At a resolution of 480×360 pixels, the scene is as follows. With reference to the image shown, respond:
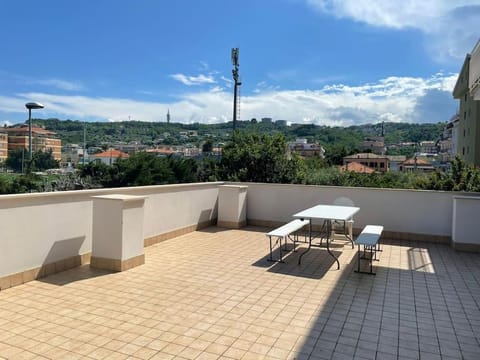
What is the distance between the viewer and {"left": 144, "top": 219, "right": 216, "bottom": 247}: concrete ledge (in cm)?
711

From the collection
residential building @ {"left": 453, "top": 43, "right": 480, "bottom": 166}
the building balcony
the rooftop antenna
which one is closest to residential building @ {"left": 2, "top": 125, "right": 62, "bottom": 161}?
the rooftop antenna

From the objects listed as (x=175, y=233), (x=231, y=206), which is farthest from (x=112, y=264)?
(x=231, y=206)

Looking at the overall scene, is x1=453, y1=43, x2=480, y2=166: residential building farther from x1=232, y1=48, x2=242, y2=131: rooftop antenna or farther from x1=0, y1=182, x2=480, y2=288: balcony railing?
x1=0, y1=182, x2=480, y2=288: balcony railing

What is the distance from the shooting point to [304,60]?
58.5 ft

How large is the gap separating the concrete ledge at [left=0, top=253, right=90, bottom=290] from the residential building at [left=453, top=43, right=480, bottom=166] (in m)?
39.5

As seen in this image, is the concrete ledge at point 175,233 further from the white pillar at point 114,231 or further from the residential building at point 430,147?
the residential building at point 430,147

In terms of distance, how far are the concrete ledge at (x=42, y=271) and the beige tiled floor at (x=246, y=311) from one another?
140 mm

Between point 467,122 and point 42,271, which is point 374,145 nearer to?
point 467,122

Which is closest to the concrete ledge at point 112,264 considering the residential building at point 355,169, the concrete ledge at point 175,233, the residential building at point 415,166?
the concrete ledge at point 175,233

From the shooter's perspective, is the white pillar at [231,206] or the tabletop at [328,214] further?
the white pillar at [231,206]

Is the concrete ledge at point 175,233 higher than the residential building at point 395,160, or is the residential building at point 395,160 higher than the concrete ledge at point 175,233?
the residential building at point 395,160

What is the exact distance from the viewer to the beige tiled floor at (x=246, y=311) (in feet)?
10.3

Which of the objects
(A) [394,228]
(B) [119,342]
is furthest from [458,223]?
(B) [119,342]

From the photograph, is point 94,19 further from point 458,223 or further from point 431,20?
point 458,223
